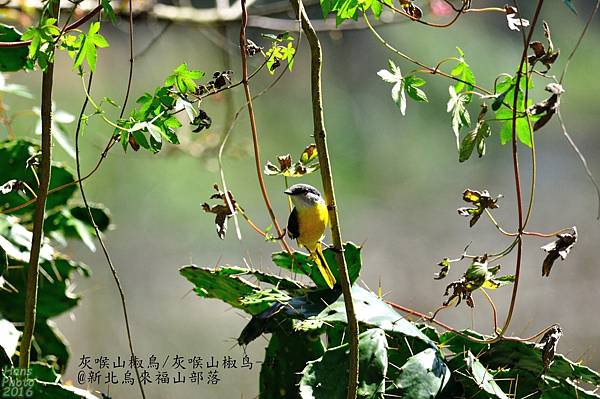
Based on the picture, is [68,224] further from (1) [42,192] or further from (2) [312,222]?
(2) [312,222]

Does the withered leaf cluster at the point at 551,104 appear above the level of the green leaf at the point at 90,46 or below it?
below

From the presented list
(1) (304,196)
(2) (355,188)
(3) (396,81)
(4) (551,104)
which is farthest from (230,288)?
(2) (355,188)

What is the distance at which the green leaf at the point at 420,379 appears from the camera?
0.85 metres

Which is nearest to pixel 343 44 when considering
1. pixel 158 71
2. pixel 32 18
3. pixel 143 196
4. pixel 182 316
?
pixel 158 71

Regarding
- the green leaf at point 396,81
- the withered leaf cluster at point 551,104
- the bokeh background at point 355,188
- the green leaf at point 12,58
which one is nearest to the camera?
the withered leaf cluster at point 551,104

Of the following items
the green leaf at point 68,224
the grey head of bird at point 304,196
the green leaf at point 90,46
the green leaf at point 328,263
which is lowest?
the green leaf at point 328,263

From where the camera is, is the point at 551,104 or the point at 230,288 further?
the point at 230,288

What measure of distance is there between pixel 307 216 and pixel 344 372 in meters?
0.17

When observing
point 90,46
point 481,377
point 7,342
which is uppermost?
point 90,46

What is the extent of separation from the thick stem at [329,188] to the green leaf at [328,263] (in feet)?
0.68

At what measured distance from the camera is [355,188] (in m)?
3.33

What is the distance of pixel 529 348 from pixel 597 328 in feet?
9.60

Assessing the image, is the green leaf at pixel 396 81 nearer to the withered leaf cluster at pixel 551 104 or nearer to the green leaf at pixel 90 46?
the withered leaf cluster at pixel 551 104

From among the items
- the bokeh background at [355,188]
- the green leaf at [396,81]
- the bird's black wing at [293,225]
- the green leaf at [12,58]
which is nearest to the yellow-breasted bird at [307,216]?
the bird's black wing at [293,225]
